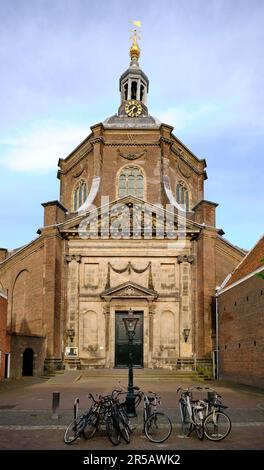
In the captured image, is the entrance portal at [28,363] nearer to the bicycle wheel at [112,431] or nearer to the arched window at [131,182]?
the arched window at [131,182]

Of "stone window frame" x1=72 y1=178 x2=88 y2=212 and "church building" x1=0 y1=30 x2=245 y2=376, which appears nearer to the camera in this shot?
"church building" x1=0 y1=30 x2=245 y2=376

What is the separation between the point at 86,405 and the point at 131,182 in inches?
943

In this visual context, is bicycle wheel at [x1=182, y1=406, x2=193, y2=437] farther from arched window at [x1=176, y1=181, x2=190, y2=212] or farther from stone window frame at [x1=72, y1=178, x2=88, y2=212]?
stone window frame at [x1=72, y1=178, x2=88, y2=212]

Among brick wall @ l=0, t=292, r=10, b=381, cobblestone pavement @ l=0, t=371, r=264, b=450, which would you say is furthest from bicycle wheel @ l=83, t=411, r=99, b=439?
brick wall @ l=0, t=292, r=10, b=381

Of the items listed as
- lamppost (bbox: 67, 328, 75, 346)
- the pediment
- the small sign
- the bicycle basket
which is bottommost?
the bicycle basket

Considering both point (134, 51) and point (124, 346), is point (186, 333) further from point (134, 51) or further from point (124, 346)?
point (134, 51)

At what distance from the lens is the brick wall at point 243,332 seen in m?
23.1

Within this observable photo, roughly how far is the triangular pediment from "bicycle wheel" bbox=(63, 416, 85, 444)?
2218 cm

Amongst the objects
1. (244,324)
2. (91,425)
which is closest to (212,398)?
(91,425)

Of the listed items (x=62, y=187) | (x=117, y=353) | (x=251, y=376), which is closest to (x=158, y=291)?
(x=117, y=353)

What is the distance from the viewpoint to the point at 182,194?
41125 mm

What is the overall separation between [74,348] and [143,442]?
2052 centimetres

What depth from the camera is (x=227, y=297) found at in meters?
28.9

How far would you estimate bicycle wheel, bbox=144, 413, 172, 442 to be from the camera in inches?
448
